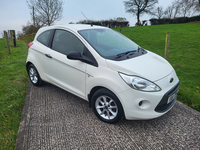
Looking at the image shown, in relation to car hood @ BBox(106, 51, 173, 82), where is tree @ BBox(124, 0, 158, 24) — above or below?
above

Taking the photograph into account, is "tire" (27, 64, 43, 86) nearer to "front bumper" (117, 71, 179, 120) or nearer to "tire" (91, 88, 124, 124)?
"tire" (91, 88, 124, 124)

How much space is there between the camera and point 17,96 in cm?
428

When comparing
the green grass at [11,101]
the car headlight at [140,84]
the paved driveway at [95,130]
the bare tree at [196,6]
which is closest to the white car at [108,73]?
the car headlight at [140,84]

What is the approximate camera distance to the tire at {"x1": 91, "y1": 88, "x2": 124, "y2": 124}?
9.09 ft

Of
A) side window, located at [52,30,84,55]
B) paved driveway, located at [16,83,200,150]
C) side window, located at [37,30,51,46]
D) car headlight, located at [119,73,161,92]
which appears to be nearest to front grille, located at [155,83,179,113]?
car headlight, located at [119,73,161,92]

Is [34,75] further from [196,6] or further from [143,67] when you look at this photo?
[196,6]

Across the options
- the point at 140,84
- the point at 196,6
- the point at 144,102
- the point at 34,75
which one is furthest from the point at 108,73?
the point at 196,6

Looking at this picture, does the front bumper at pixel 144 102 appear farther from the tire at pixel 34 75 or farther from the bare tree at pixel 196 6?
the bare tree at pixel 196 6

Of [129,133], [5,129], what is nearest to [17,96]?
Result: [5,129]

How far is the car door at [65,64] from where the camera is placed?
322 centimetres

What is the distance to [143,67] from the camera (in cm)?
286

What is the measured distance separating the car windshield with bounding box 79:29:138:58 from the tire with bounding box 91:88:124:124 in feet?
2.32

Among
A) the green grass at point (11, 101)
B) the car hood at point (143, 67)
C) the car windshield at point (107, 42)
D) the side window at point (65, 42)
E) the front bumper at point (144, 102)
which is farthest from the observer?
the side window at point (65, 42)

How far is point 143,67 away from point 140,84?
1.31ft
